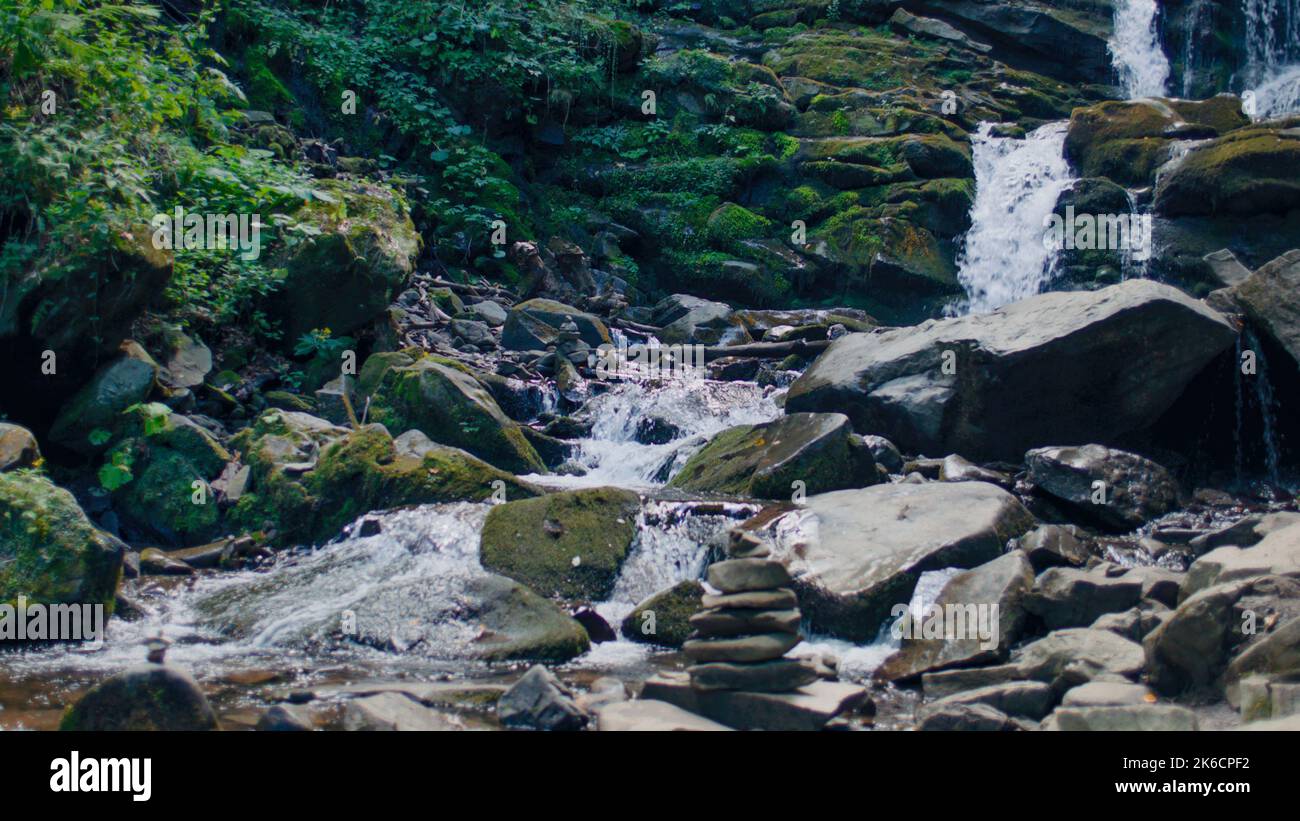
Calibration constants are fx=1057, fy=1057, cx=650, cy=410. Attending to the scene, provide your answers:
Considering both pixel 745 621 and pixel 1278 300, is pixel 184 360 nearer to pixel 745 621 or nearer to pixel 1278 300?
pixel 745 621

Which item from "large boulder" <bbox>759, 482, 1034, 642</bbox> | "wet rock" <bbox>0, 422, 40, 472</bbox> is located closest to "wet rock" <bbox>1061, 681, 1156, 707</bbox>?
"large boulder" <bbox>759, 482, 1034, 642</bbox>

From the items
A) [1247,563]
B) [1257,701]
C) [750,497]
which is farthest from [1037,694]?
[750,497]

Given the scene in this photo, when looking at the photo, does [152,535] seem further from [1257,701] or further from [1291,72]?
[1291,72]

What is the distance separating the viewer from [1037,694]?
17.5 feet

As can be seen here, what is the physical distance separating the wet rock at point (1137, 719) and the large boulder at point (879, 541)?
7.52 feet

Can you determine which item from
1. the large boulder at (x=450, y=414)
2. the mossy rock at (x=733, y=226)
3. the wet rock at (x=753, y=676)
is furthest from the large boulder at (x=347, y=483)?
the mossy rock at (x=733, y=226)

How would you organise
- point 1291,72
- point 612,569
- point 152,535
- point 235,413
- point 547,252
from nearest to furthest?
point 612,569
point 152,535
point 235,413
point 547,252
point 1291,72

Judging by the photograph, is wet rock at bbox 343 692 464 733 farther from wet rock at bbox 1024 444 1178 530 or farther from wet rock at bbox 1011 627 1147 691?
wet rock at bbox 1024 444 1178 530

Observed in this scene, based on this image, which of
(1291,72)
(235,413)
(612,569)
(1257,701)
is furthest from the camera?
(1291,72)

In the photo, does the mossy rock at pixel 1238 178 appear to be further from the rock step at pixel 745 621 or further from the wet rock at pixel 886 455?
the rock step at pixel 745 621

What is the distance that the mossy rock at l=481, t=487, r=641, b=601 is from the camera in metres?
7.66

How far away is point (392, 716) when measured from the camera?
4.94 m

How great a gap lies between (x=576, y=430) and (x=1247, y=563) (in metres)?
6.73

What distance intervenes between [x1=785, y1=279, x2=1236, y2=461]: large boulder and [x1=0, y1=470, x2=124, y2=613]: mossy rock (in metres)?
6.73
